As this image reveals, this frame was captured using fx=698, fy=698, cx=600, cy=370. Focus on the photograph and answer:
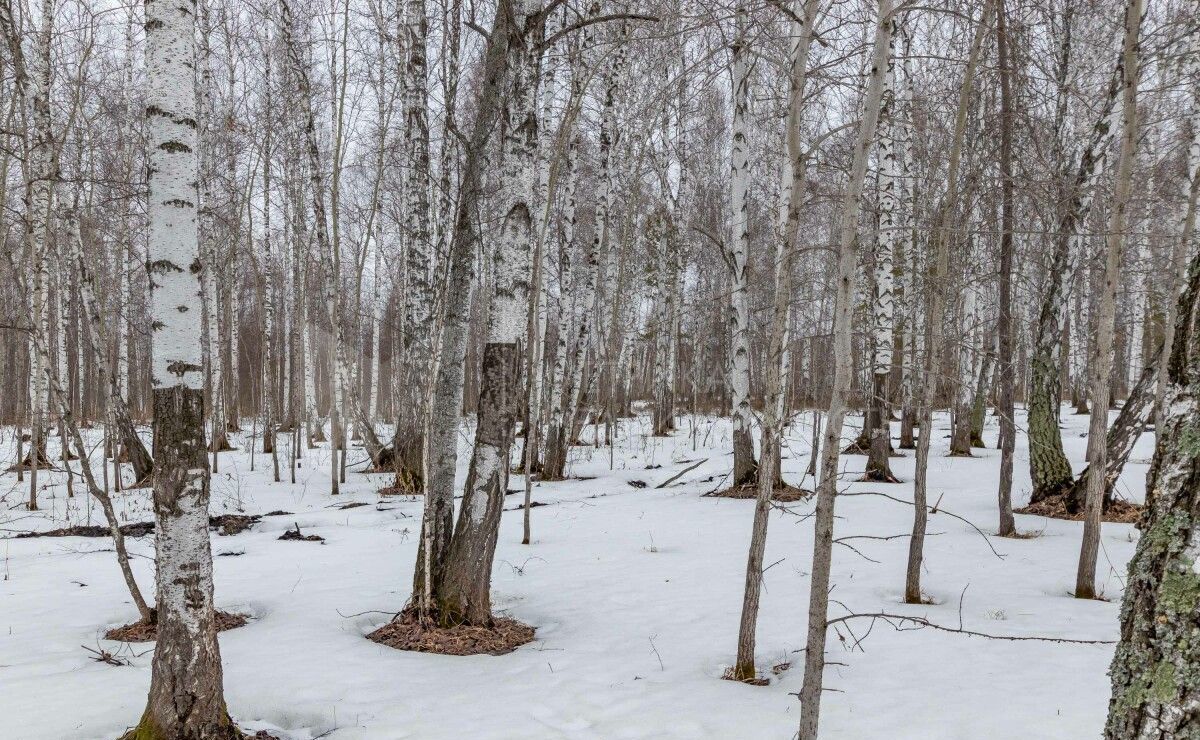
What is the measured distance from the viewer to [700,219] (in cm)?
2083

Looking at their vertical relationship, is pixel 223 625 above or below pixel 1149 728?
below

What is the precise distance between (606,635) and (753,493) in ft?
17.4

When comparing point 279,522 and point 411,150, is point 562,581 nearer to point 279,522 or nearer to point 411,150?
point 279,522

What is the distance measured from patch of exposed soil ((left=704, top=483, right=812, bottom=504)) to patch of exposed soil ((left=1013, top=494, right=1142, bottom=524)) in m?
2.50

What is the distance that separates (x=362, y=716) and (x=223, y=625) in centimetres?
191

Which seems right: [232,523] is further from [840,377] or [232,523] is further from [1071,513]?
[1071,513]

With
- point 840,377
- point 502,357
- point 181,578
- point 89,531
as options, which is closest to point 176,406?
point 181,578

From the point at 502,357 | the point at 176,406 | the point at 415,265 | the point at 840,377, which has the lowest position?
the point at 176,406

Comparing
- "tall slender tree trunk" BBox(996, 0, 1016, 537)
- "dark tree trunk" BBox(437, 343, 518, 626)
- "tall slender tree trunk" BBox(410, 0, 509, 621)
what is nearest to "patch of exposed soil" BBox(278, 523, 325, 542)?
"tall slender tree trunk" BBox(410, 0, 509, 621)

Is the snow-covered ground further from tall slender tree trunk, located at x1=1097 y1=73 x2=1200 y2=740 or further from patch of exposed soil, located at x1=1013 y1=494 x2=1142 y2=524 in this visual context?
tall slender tree trunk, located at x1=1097 y1=73 x2=1200 y2=740

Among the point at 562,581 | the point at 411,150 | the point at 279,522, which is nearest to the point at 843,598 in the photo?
the point at 562,581

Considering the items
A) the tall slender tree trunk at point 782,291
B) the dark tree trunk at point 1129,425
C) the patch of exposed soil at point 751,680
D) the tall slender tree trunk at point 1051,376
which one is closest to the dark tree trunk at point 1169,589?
the tall slender tree trunk at point 782,291

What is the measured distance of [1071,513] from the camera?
7848mm

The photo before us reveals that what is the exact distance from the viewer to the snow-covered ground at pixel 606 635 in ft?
11.0
